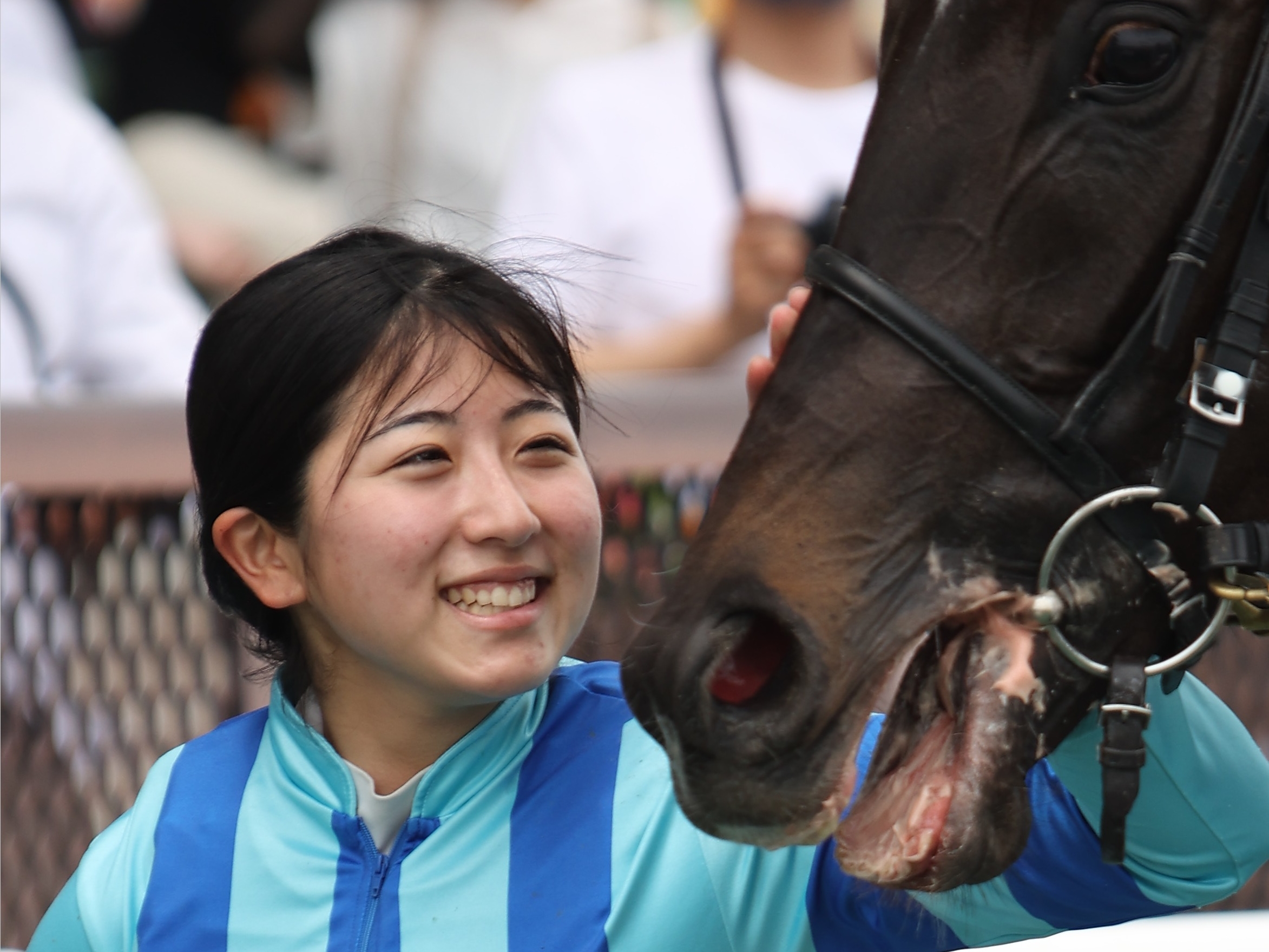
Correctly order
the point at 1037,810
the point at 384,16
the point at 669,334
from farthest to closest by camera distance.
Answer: the point at 384,16 → the point at 669,334 → the point at 1037,810

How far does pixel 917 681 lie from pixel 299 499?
2.26 feet

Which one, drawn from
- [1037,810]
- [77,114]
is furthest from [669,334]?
[1037,810]

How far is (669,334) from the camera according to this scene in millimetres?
3264

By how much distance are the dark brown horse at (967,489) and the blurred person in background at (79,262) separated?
6.66 feet

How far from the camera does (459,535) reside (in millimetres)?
1590

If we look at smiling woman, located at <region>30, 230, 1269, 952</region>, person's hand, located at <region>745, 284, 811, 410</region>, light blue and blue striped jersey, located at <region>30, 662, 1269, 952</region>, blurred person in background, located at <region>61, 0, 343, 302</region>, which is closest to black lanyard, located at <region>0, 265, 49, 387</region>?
blurred person in background, located at <region>61, 0, 343, 302</region>

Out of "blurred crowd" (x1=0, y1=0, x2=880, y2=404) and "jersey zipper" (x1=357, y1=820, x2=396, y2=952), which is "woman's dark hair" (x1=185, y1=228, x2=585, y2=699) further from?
"blurred crowd" (x1=0, y1=0, x2=880, y2=404)

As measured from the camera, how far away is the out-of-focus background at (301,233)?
9.68 feet

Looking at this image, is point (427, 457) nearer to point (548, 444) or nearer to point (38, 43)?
point (548, 444)

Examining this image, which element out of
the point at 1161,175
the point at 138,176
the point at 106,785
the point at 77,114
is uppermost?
the point at 1161,175

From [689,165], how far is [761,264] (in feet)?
1.37

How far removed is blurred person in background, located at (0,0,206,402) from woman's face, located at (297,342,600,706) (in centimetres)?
161

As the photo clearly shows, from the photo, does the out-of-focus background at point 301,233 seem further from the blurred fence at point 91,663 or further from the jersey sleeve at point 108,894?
the jersey sleeve at point 108,894

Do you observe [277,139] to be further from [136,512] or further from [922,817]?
[922,817]
